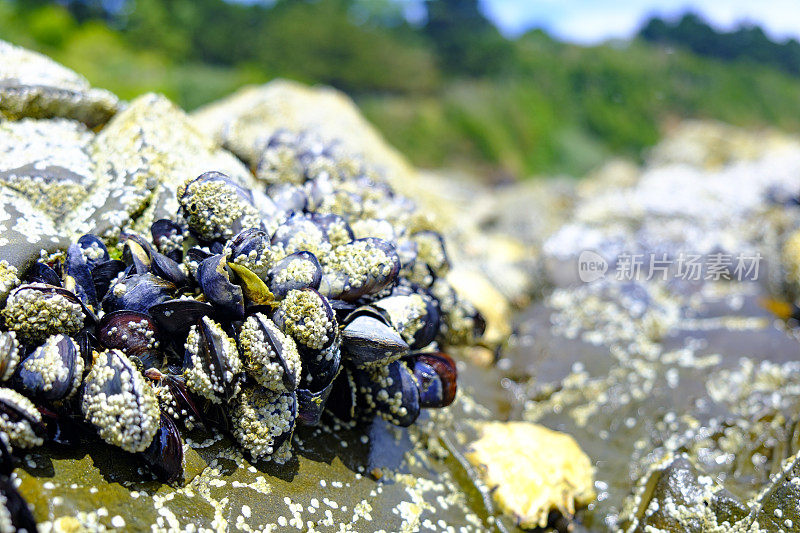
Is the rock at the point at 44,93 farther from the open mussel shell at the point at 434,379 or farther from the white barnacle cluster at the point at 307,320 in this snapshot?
the open mussel shell at the point at 434,379

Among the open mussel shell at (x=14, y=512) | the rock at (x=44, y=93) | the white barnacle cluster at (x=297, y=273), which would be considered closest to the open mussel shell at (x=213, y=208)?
the white barnacle cluster at (x=297, y=273)

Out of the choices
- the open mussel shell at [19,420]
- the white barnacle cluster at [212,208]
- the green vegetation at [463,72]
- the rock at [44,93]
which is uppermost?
the rock at [44,93]

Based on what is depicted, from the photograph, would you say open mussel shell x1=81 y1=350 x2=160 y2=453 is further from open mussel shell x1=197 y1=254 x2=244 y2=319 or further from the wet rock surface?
open mussel shell x1=197 y1=254 x2=244 y2=319

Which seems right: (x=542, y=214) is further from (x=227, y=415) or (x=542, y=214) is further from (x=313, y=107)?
(x=227, y=415)

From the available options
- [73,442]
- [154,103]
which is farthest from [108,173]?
[73,442]

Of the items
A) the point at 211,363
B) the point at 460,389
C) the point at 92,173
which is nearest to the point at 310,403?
the point at 211,363

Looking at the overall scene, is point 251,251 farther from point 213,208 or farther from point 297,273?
point 213,208

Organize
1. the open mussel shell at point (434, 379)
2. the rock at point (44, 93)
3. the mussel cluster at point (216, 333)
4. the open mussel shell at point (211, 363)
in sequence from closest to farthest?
1. the mussel cluster at point (216, 333)
2. the open mussel shell at point (211, 363)
3. the open mussel shell at point (434, 379)
4. the rock at point (44, 93)
